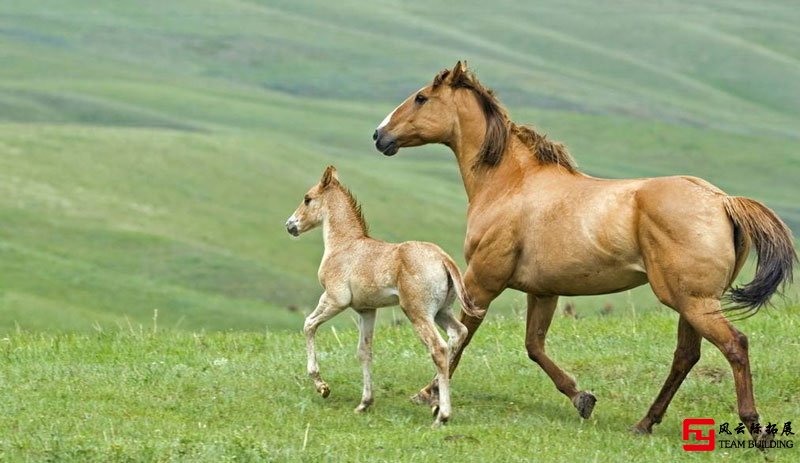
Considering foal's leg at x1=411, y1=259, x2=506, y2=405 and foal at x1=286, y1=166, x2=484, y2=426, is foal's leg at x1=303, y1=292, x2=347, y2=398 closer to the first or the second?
foal at x1=286, y1=166, x2=484, y2=426

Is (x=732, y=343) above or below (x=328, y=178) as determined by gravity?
below

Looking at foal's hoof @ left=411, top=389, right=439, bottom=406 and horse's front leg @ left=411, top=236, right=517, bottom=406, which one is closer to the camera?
horse's front leg @ left=411, top=236, right=517, bottom=406

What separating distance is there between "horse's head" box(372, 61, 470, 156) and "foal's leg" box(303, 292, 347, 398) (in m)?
1.94

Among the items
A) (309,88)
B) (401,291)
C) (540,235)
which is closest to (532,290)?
(540,235)

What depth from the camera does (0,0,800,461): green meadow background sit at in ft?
33.2

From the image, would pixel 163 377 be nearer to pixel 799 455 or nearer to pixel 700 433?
pixel 700 433

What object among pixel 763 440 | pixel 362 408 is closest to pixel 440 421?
pixel 362 408

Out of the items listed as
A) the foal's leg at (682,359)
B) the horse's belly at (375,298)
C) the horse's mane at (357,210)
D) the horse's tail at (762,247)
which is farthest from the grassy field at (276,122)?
the horse's tail at (762,247)

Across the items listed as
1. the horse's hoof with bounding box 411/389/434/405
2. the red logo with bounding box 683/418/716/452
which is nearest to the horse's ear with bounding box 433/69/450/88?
the horse's hoof with bounding box 411/389/434/405

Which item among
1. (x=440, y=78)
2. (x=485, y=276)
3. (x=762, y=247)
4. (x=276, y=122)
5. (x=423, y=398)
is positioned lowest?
(x=276, y=122)

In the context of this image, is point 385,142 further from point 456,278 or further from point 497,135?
point 456,278

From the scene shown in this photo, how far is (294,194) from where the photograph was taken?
3438 inches

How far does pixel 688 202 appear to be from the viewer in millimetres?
9711

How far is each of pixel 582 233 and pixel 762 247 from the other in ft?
4.60
